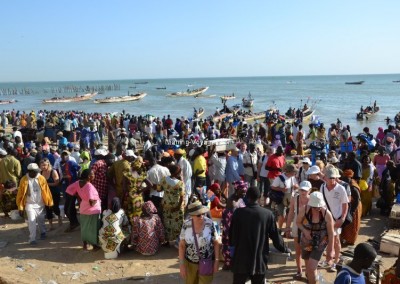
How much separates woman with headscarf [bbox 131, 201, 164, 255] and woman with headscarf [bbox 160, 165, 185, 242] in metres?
0.18

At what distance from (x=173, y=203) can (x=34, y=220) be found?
2519 millimetres

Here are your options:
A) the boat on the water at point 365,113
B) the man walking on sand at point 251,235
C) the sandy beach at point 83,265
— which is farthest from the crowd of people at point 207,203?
the boat on the water at point 365,113

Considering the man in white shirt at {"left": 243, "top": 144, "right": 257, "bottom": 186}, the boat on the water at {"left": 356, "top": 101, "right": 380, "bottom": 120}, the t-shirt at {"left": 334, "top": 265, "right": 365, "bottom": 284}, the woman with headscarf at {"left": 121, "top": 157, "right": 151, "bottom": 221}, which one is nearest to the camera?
the t-shirt at {"left": 334, "top": 265, "right": 365, "bottom": 284}

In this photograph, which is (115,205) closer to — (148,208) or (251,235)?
(148,208)

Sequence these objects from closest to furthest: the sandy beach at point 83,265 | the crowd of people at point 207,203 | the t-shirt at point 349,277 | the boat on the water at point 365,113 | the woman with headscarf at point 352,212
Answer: the t-shirt at point 349,277, the crowd of people at point 207,203, the sandy beach at point 83,265, the woman with headscarf at point 352,212, the boat on the water at point 365,113

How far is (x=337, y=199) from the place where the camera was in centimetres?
527

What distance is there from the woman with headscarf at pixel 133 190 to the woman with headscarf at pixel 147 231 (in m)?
0.36

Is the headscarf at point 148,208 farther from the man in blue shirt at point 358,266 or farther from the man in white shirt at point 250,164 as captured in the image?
the man in blue shirt at point 358,266

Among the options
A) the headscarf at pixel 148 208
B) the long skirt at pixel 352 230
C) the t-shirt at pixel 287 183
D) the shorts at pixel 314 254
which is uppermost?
the t-shirt at pixel 287 183

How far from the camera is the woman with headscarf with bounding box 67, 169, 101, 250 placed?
20.1 feet

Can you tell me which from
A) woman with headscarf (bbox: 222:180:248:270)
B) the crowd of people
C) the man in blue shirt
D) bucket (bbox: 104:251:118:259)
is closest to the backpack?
the crowd of people

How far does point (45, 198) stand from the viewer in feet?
22.0

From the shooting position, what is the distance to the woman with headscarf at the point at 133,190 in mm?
6395

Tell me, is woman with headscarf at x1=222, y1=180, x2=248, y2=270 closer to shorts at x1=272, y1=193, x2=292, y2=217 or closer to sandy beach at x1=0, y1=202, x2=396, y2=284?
sandy beach at x1=0, y1=202, x2=396, y2=284
